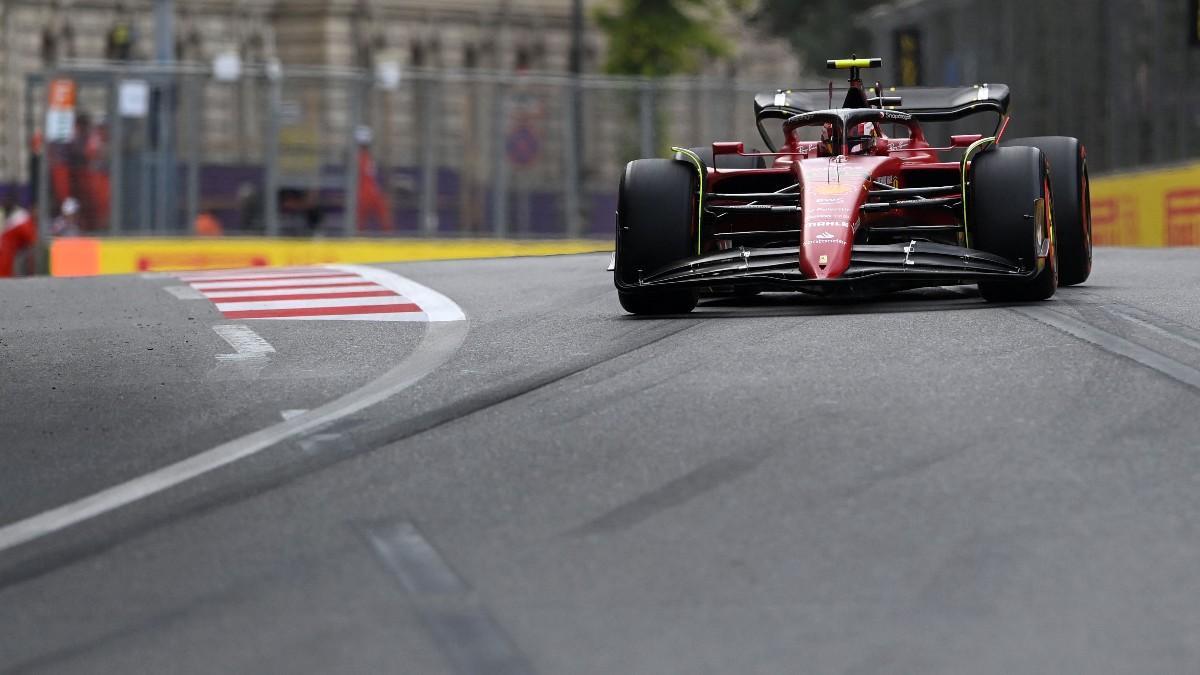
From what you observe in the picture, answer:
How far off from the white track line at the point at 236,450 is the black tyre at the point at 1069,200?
3157 millimetres

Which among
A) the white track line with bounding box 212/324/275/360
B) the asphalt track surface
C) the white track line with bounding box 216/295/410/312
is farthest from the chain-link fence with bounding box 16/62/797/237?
the asphalt track surface

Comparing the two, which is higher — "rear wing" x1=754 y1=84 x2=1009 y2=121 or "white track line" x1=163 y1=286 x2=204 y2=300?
"rear wing" x1=754 y1=84 x2=1009 y2=121

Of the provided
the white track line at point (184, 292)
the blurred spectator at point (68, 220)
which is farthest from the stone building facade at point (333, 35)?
the white track line at point (184, 292)

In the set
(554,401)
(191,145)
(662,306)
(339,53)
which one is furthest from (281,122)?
(339,53)

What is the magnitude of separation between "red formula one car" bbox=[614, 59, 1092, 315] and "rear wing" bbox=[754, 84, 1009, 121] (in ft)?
3.33

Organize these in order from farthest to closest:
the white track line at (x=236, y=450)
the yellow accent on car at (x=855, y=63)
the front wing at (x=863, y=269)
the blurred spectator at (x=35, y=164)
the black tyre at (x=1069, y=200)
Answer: the blurred spectator at (x=35, y=164)
the yellow accent on car at (x=855, y=63)
the black tyre at (x=1069, y=200)
the front wing at (x=863, y=269)
the white track line at (x=236, y=450)

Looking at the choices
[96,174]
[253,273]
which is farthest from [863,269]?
[96,174]

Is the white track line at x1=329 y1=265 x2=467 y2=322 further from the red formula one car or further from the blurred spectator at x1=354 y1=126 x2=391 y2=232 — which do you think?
the blurred spectator at x1=354 y1=126 x2=391 y2=232

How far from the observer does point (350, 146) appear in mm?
26000

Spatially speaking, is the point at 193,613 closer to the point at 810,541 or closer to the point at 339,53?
the point at 810,541

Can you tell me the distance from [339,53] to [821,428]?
153 ft

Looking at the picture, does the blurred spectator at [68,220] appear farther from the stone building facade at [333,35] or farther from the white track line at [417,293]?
the stone building facade at [333,35]

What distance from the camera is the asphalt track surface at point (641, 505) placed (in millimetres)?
4969

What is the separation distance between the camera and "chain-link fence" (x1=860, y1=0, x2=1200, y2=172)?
24906mm
